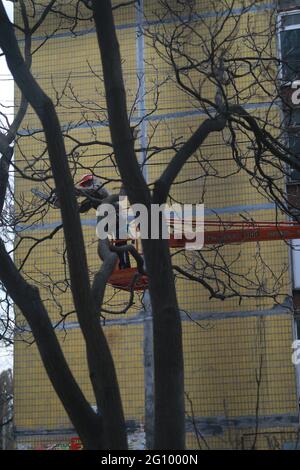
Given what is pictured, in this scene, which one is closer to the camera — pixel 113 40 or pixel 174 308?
pixel 174 308

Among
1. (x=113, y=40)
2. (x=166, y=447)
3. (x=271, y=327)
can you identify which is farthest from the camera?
(x=271, y=327)

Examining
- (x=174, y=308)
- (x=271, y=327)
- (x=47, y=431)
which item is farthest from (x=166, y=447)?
(x=47, y=431)

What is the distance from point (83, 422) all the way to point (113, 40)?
232cm

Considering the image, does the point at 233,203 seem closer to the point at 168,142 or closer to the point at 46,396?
the point at 168,142

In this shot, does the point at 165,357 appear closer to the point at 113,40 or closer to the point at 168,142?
the point at 113,40

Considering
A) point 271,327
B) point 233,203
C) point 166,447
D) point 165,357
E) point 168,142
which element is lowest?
point 166,447

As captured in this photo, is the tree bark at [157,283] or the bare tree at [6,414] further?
the bare tree at [6,414]

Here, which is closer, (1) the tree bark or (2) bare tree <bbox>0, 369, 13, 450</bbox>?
(1) the tree bark

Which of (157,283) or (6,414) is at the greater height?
(6,414)

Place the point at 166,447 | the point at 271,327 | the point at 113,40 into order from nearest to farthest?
the point at 166,447, the point at 113,40, the point at 271,327

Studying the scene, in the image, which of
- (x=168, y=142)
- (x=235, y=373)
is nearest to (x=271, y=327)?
(x=235, y=373)

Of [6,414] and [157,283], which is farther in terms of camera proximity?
[6,414]

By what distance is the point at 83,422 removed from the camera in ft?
13.6

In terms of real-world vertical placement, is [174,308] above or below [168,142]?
below
